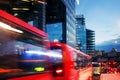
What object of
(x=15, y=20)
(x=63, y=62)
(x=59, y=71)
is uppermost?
(x=15, y=20)

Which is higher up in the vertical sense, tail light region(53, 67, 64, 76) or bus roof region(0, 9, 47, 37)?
bus roof region(0, 9, 47, 37)

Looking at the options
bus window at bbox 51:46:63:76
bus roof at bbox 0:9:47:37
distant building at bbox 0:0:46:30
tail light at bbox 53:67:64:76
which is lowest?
tail light at bbox 53:67:64:76

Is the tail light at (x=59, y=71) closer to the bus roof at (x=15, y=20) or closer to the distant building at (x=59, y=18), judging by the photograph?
the bus roof at (x=15, y=20)

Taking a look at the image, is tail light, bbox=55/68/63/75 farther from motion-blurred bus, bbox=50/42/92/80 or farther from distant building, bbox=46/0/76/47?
distant building, bbox=46/0/76/47

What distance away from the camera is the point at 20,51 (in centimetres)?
727

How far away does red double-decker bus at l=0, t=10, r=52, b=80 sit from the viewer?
6336 millimetres

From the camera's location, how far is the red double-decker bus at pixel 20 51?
6336 millimetres

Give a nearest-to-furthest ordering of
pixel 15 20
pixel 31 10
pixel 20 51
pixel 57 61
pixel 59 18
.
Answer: pixel 15 20, pixel 20 51, pixel 57 61, pixel 31 10, pixel 59 18

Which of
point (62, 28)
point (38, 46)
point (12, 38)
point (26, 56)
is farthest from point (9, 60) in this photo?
point (62, 28)

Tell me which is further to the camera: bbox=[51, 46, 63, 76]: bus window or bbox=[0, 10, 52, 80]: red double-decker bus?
bbox=[51, 46, 63, 76]: bus window

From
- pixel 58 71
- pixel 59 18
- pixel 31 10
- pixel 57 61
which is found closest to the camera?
pixel 58 71

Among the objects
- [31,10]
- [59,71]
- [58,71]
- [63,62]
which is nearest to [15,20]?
[58,71]

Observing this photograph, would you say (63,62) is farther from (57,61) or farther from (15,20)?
(15,20)

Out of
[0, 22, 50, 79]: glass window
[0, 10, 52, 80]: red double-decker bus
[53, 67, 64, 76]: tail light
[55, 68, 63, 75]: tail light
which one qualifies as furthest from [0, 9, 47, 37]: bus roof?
[55, 68, 63, 75]: tail light
